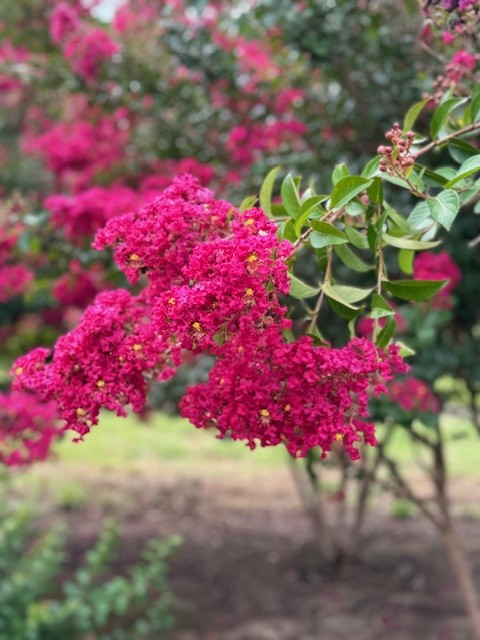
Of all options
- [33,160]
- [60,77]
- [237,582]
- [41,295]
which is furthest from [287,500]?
[60,77]

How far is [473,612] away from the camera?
9.92 feet

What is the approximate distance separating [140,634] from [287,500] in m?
2.58

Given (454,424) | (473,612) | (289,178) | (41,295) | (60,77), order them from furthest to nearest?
(454,424), (41,295), (60,77), (473,612), (289,178)

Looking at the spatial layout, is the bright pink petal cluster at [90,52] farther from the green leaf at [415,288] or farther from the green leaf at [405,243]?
the green leaf at [415,288]

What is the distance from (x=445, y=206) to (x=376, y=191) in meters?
0.11

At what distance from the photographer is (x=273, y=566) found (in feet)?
13.8

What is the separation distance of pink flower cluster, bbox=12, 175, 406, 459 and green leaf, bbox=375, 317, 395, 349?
15mm

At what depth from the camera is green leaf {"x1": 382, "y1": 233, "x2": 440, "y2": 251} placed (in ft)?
4.29

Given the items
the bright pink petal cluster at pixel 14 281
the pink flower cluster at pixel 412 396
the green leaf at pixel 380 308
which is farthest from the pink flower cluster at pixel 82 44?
the green leaf at pixel 380 308

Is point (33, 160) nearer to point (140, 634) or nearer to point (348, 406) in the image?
point (140, 634)

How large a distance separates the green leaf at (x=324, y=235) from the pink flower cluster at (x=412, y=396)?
1161 mm

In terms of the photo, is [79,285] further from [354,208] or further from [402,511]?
[402,511]

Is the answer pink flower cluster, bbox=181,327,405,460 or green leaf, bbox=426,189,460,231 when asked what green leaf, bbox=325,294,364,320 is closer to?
pink flower cluster, bbox=181,327,405,460

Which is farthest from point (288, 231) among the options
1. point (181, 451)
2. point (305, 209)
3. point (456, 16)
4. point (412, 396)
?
point (181, 451)
